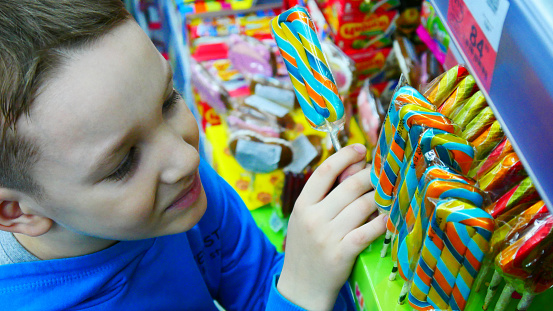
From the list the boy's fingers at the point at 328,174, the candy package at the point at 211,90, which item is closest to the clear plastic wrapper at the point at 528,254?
the boy's fingers at the point at 328,174

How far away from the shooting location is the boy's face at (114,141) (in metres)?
0.61

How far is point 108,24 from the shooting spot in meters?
0.69

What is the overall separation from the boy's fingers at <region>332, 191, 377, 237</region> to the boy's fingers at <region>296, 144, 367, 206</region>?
0.18 feet

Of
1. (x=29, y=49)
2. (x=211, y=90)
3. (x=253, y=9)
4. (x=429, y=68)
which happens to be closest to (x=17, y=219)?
(x=29, y=49)

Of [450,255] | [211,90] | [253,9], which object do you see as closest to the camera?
[450,255]

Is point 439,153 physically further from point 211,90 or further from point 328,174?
point 211,90

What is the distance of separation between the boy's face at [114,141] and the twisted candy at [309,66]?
0.78 feet

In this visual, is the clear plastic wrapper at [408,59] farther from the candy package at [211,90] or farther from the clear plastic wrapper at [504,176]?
the clear plastic wrapper at [504,176]

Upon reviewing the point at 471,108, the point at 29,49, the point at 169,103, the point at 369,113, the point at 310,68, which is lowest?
the point at 369,113

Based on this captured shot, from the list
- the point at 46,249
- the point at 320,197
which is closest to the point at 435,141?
the point at 320,197

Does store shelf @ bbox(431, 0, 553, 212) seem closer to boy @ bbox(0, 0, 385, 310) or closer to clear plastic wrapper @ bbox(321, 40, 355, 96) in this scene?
boy @ bbox(0, 0, 385, 310)

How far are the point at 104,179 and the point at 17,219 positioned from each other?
19 cm

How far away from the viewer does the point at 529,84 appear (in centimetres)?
46

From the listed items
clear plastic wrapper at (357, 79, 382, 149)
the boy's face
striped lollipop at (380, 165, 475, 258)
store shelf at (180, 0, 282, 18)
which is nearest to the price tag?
striped lollipop at (380, 165, 475, 258)
